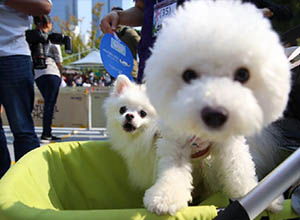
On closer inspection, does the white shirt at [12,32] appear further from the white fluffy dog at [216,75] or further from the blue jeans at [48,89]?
the blue jeans at [48,89]

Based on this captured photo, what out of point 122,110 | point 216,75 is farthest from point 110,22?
point 216,75

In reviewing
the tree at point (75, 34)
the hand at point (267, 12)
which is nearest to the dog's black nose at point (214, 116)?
the hand at point (267, 12)

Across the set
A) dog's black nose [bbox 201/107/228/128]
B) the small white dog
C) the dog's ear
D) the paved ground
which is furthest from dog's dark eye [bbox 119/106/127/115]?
the paved ground

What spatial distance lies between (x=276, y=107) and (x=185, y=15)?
1.15 ft

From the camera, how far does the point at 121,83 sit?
5.54ft

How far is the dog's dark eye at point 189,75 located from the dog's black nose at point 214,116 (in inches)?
5.2

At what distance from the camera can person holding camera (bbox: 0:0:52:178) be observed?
1.74m

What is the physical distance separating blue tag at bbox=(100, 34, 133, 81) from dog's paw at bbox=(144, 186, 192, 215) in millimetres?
916

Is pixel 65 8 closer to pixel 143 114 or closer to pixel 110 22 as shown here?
pixel 110 22

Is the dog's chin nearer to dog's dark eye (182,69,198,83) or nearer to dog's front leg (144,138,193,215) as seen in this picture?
dog's front leg (144,138,193,215)

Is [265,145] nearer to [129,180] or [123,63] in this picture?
[129,180]

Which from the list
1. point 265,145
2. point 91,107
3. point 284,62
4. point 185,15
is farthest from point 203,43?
point 91,107

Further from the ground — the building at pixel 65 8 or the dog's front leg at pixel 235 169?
the building at pixel 65 8

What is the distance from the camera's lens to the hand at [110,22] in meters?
1.58
